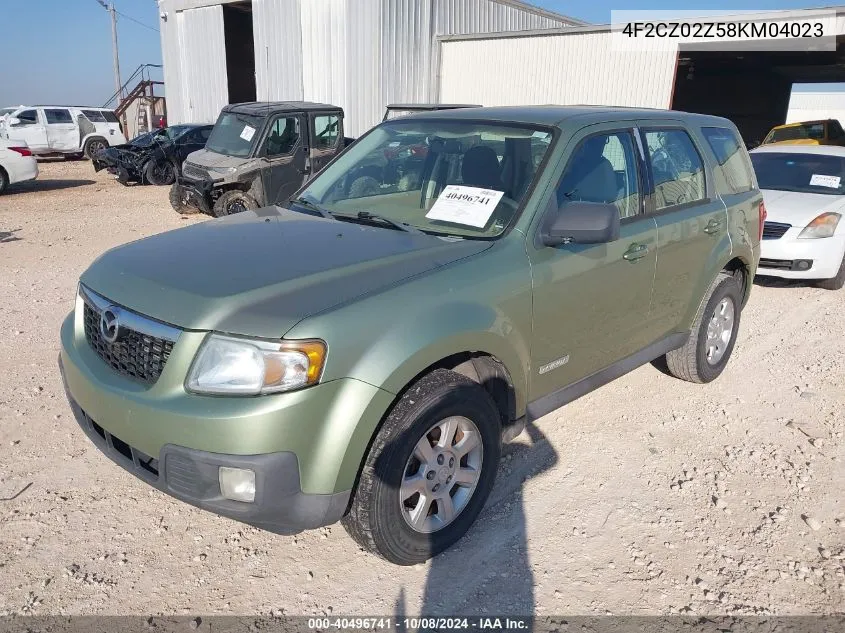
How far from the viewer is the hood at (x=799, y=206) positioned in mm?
7220

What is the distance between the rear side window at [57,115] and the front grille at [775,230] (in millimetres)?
21377

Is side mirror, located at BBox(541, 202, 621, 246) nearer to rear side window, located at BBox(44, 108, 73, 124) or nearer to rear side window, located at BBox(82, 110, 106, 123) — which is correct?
rear side window, located at BBox(44, 108, 73, 124)

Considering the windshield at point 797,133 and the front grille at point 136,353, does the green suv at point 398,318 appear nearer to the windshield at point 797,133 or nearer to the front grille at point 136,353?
the front grille at point 136,353

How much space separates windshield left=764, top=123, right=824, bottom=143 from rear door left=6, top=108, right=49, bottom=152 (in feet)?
70.1

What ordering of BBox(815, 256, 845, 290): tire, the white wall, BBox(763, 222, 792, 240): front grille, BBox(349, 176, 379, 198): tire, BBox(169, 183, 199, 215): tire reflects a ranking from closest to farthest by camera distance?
BBox(349, 176, 379, 198): tire
BBox(763, 222, 792, 240): front grille
BBox(815, 256, 845, 290): tire
BBox(169, 183, 199, 215): tire
the white wall

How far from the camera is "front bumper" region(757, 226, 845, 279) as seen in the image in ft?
23.2

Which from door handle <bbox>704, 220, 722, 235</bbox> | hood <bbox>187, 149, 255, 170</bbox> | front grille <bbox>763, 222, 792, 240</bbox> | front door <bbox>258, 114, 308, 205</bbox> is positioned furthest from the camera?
front door <bbox>258, 114, 308, 205</bbox>

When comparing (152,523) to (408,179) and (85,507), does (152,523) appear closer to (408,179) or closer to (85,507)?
(85,507)

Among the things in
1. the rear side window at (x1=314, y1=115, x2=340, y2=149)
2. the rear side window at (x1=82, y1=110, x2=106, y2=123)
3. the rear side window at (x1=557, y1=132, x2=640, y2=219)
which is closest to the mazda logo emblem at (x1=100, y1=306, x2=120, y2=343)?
the rear side window at (x1=557, y1=132, x2=640, y2=219)

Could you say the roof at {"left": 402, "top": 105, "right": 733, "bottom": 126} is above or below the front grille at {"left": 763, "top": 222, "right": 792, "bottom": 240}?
above

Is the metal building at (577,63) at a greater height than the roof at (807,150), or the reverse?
the metal building at (577,63)

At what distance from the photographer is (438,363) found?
2.75m

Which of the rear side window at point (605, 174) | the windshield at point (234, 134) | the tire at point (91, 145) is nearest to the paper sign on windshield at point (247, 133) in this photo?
the windshield at point (234, 134)

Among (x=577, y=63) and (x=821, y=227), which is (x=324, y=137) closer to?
(x=577, y=63)
